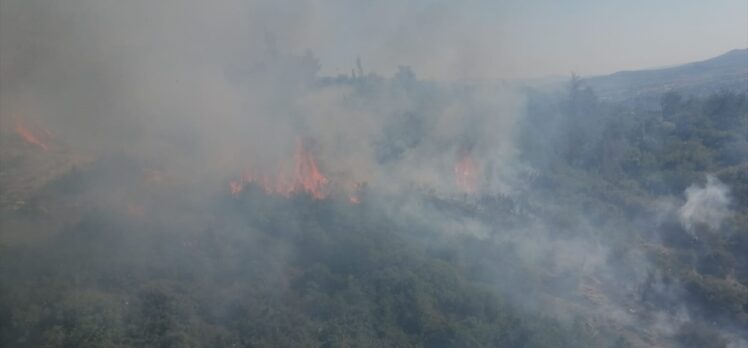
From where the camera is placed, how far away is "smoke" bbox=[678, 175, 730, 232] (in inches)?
1079

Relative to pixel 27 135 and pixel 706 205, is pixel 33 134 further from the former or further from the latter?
pixel 706 205

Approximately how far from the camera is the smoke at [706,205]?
89.9ft

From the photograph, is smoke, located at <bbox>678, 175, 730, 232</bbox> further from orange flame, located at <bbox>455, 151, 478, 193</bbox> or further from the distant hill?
the distant hill

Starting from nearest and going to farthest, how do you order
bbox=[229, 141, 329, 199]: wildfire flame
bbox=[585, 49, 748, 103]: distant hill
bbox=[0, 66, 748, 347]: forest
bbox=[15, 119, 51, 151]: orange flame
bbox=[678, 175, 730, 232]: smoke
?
1. bbox=[0, 66, 748, 347]: forest
2. bbox=[15, 119, 51, 151]: orange flame
3. bbox=[229, 141, 329, 199]: wildfire flame
4. bbox=[678, 175, 730, 232]: smoke
5. bbox=[585, 49, 748, 103]: distant hill

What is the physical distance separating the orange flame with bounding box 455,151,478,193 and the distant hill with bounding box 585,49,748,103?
69570 millimetres

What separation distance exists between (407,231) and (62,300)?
53.2 feet

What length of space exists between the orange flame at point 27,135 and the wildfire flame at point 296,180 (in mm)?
10459

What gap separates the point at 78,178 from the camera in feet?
79.6

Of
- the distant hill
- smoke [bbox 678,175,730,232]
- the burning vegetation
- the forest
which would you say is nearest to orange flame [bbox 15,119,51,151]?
the burning vegetation

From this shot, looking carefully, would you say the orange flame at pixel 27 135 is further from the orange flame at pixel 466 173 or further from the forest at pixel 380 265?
the orange flame at pixel 466 173

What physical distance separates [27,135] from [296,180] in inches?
574

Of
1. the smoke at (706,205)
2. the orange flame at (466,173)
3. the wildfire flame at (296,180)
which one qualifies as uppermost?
the wildfire flame at (296,180)

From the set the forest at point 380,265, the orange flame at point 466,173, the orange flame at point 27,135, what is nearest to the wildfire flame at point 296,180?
the forest at point 380,265

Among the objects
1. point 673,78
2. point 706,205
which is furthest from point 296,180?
point 673,78
